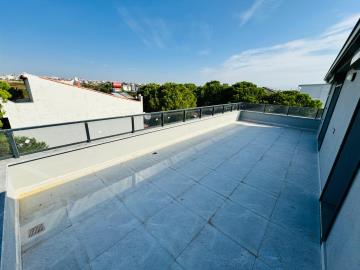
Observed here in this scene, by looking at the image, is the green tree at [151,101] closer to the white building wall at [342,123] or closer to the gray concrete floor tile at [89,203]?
the gray concrete floor tile at [89,203]

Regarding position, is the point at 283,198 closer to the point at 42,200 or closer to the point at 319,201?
the point at 319,201

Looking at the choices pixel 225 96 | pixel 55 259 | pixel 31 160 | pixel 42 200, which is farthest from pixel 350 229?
pixel 225 96

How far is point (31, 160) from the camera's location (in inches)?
113

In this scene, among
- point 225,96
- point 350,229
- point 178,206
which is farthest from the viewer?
point 225,96

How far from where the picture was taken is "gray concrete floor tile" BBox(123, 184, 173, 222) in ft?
8.39

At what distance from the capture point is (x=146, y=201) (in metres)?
2.82

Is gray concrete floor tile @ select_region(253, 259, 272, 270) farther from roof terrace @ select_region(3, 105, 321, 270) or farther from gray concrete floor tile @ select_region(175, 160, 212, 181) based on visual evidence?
gray concrete floor tile @ select_region(175, 160, 212, 181)

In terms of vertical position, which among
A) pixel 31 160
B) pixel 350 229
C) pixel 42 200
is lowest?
pixel 42 200

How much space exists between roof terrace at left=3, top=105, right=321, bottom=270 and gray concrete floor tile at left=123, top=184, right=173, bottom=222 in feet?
0.06

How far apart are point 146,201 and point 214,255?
141 cm

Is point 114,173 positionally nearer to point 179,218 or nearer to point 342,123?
point 179,218

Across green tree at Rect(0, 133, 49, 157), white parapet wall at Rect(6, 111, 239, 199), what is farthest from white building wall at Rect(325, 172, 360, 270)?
green tree at Rect(0, 133, 49, 157)

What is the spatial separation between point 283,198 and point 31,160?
4.90 metres

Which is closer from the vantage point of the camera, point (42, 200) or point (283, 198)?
point (42, 200)
